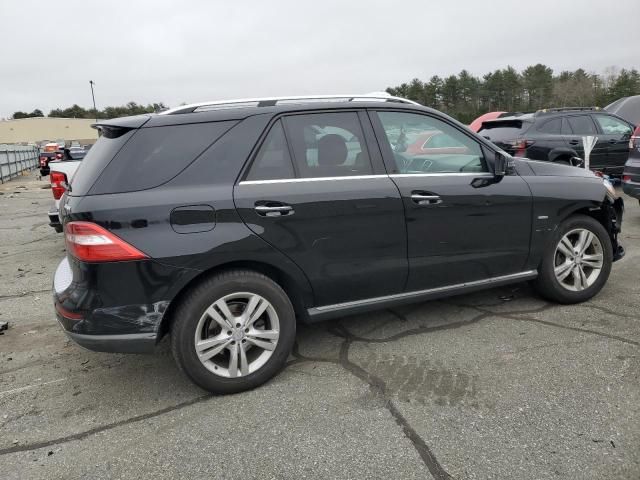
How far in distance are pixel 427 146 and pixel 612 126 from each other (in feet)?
27.3

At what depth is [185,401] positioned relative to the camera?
2922mm

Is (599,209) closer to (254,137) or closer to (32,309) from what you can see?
(254,137)

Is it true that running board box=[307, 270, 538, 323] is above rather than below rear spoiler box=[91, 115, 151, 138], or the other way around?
below

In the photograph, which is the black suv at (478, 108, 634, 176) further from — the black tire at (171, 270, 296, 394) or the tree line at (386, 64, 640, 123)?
the tree line at (386, 64, 640, 123)

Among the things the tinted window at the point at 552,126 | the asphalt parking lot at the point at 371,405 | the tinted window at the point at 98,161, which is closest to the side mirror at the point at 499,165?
the asphalt parking lot at the point at 371,405

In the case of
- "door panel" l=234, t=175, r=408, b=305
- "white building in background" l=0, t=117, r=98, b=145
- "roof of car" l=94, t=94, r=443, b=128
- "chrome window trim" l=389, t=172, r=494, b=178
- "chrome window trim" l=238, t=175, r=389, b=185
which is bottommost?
"door panel" l=234, t=175, r=408, b=305

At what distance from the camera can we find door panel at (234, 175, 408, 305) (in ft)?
9.60

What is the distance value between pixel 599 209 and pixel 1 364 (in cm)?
501

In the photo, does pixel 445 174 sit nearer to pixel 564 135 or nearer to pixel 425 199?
pixel 425 199

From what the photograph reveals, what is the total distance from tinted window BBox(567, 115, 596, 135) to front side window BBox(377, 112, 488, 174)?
7.09 metres

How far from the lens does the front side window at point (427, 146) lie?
3426 mm

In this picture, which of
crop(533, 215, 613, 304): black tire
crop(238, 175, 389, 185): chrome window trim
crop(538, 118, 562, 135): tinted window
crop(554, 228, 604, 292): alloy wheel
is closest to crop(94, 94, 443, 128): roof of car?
crop(238, 175, 389, 185): chrome window trim

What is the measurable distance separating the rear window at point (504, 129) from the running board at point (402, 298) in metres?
6.10

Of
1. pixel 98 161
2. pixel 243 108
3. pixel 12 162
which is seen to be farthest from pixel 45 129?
pixel 243 108
